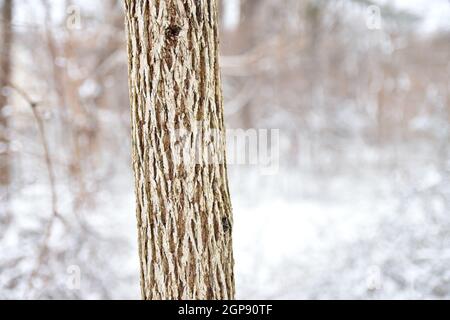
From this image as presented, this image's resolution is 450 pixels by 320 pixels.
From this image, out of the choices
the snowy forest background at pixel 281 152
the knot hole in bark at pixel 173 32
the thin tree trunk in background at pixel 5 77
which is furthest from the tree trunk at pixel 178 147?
the thin tree trunk in background at pixel 5 77

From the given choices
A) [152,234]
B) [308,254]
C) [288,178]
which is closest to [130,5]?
[152,234]

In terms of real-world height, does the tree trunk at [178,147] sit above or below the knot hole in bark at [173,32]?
below

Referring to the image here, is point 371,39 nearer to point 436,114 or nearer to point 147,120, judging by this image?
point 436,114

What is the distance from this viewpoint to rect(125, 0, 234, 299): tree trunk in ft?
7.20

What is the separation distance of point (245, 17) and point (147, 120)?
1334 centimetres

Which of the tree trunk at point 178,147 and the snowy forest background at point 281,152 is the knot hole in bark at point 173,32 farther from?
the snowy forest background at point 281,152

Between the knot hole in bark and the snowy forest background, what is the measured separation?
3031mm

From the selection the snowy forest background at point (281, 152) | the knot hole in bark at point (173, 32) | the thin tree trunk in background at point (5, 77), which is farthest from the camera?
the thin tree trunk in background at point (5, 77)

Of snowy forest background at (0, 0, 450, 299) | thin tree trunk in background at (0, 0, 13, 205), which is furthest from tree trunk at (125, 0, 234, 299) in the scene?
thin tree trunk in background at (0, 0, 13, 205)

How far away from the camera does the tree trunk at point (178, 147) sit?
2.19 metres

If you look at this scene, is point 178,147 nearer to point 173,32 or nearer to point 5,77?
point 173,32

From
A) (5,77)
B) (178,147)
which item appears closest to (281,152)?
(5,77)

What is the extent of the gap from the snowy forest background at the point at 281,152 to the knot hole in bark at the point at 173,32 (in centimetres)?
303

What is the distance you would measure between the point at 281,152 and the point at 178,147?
11.6 m
